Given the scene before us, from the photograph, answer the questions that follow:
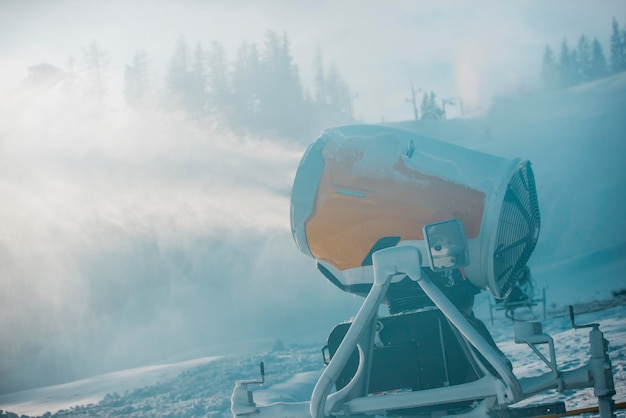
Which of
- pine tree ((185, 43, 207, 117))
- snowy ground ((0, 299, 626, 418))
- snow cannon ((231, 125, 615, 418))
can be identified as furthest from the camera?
pine tree ((185, 43, 207, 117))

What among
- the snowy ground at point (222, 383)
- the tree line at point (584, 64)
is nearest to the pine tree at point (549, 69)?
the tree line at point (584, 64)

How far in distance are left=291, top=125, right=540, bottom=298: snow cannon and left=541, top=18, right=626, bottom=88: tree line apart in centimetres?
7715

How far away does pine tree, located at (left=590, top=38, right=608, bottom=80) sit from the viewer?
253 feet

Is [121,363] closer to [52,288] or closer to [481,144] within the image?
[52,288]

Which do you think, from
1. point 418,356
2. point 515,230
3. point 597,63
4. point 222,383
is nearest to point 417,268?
point 418,356

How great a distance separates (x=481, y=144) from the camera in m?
54.2

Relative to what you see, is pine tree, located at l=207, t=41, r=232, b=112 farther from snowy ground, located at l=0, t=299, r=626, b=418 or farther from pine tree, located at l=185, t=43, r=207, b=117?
snowy ground, located at l=0, t=299, r=626, b=418

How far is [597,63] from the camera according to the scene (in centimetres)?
7756

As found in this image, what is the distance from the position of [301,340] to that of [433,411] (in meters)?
19.8

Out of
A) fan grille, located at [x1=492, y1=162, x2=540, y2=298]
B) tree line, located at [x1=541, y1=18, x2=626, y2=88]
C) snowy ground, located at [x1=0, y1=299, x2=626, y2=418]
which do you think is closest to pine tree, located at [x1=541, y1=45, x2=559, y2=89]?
tree line, located at [x1=541, y1=18, x2=626, y2=88]

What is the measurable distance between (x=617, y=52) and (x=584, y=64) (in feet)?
12.0

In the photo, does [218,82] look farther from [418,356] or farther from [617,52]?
[418,356]

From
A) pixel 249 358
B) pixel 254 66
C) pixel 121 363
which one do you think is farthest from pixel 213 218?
pixel 254 66

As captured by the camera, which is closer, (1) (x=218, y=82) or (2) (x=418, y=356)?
(2) (x=418, y=356)
